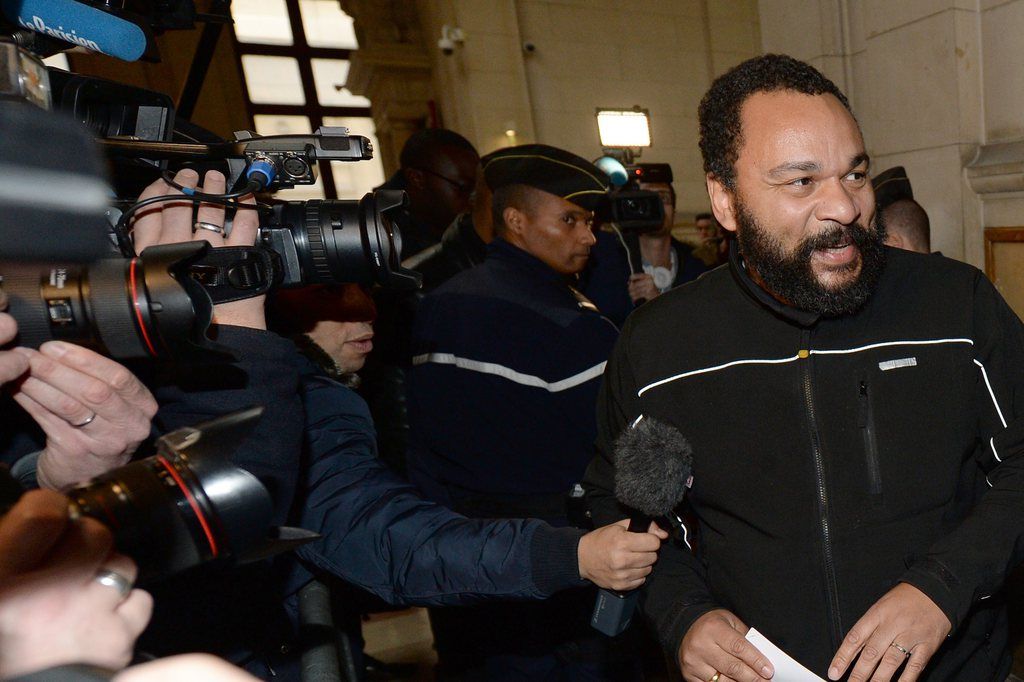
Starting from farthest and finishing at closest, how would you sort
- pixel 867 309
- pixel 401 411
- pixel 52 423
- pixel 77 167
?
pixel 401 411 → pixel 867 309 → pixel 52 423 → pixel 77 167

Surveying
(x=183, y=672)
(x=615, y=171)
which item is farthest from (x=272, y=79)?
(x=183, y=672)

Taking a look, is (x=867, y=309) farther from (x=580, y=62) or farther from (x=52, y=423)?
(x=580, y=62)

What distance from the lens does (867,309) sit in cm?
140

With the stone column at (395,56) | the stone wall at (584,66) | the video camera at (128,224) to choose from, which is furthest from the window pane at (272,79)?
the video camera at (128,224)

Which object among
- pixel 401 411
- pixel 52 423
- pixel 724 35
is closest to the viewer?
pixel 52 423

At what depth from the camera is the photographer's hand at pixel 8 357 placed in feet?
2.71

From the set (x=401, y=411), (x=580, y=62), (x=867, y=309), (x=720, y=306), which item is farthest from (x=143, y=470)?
(x=580, y=62)

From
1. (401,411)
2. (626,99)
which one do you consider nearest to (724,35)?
(626,99)

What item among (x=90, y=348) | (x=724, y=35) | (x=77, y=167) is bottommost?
(x=90, y=348)

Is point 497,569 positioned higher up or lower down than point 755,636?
higher up

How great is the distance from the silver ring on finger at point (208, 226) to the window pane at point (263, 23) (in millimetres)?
11973

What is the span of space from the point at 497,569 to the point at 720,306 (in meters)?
0.68

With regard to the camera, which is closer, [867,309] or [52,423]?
[52,423]

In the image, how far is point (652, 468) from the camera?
127 cm
